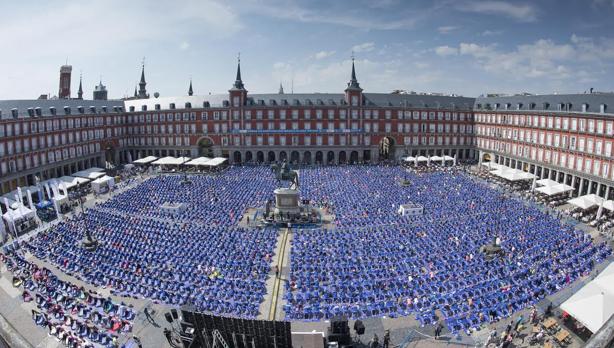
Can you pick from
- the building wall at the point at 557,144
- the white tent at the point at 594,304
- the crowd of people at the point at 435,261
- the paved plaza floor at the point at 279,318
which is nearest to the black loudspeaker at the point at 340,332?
the paved plaza floor at the point at 279,318

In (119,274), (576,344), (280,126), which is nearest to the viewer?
(576,344)

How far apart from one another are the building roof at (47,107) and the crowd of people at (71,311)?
43.4m

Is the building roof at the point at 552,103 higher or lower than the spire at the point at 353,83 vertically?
lower

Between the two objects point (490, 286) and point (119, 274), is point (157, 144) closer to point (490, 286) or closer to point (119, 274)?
point (119, 274)

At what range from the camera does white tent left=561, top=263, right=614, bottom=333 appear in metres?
22.4

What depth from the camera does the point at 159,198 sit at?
187ft

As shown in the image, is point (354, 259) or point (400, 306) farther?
point (354, 259)

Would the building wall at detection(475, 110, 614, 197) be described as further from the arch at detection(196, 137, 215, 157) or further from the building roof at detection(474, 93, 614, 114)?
the arch at detection(196, 137, 215, 157)

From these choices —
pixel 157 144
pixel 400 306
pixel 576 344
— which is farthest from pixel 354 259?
pixel 157 144

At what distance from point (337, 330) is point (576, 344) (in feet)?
46.3

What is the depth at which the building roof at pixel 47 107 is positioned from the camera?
65.2 meters

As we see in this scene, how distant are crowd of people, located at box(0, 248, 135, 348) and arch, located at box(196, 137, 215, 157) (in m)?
59.4

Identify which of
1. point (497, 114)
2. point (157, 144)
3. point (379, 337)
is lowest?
point (379, 337)

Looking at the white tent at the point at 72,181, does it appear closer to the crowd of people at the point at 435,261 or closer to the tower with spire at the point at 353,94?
the crowd of people at the point at 435,261
